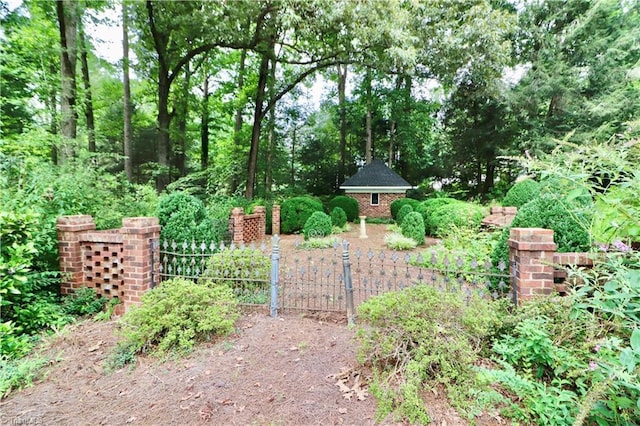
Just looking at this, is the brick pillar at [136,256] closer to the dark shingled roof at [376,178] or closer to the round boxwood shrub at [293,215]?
the round boxwood shrub at [293,215]

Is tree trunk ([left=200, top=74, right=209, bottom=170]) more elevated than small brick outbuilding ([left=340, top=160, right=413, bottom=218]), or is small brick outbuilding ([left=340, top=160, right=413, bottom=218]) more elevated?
tree trunk ([left=200, top=74, right=209, bottom=170])

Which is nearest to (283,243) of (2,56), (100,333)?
(100,333)

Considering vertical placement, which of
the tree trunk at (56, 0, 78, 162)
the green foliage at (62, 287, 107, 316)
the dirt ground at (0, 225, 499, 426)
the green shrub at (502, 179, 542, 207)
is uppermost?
the tree trunk at (56, 0, 78, 162)

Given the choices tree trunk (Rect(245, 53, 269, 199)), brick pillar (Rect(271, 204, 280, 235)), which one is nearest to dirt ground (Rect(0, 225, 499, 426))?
brick pillar (Rect(271, 204, 280, 235))

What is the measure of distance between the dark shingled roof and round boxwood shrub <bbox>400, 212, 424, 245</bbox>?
932 cm

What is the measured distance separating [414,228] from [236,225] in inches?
225

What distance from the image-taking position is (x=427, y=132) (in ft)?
70.2

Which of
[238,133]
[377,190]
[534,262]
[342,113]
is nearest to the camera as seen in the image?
[534,262]

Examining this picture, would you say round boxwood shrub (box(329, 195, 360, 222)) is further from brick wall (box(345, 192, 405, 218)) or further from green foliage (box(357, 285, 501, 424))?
green foliage (box(357, 285, 501, 424))

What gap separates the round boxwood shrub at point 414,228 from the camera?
960 cm

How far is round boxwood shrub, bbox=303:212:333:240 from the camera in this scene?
1051cm

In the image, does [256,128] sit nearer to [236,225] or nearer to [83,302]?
[236,225]

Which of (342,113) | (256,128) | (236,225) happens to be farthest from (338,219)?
(342,113)

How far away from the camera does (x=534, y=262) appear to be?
296 centimetres
